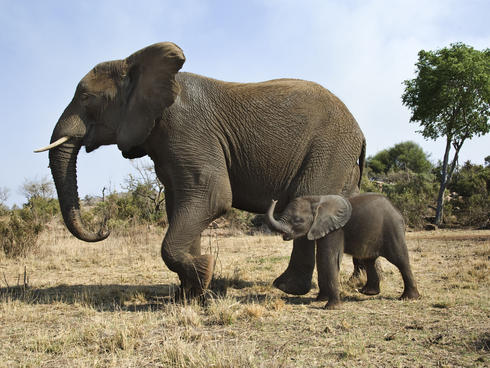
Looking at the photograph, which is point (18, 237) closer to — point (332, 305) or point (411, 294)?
point (332, 305)

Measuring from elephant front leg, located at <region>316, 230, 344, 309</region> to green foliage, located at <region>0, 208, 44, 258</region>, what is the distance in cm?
779

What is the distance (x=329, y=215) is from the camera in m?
5.50

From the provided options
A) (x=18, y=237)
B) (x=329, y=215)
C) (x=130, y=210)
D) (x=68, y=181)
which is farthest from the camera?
(x=130, y=210)

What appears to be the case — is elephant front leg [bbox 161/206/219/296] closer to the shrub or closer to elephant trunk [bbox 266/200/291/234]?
elephant trunk [bbox 266/200/291/234]

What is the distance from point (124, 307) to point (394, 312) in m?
3.26

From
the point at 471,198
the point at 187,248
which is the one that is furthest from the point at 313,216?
the point at 471,198

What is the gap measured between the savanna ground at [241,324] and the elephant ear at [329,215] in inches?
36.1

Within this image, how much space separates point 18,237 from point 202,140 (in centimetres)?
727

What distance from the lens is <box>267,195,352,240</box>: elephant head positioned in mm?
5391

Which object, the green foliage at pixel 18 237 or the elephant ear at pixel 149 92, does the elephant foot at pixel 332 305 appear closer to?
the elephant ear at pixel 149 92

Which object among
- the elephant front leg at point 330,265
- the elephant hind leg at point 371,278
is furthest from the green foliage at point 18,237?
the elephant hind leg at point 371,278

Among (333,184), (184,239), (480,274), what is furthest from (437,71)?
(184,239)

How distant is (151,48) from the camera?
19.1 feet

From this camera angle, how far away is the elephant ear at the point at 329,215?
5438mm
